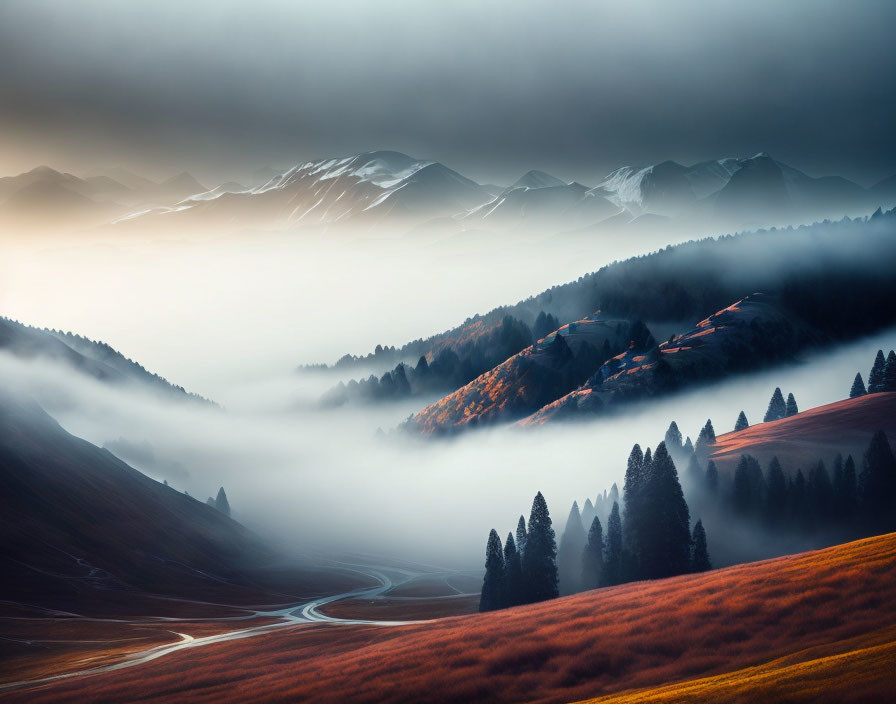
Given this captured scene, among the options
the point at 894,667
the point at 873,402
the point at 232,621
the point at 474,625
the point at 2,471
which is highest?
the point at 2,471

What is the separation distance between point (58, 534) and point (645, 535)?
149 metres

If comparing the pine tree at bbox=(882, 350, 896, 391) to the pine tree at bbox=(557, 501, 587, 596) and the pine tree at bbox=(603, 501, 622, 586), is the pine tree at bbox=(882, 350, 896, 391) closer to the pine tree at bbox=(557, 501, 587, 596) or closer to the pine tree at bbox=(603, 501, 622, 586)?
the pine tree at bbox=(557, 501, 587, 596)

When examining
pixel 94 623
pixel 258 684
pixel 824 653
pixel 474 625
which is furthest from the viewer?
pixel 94 623

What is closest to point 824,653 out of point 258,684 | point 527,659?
point 527,659

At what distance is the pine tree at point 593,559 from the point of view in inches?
4902

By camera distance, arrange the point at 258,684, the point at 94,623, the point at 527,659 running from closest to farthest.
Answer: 1. the point at 527,659
2. the point at 258,684
3. the point at 94,623

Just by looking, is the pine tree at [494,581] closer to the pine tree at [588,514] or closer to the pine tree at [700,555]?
the pine tree at [700,555]

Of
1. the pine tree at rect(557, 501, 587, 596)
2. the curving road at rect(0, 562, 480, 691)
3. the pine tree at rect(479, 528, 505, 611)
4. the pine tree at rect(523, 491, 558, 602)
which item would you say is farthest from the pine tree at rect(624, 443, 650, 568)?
the curving road at rect(0, 562, 480, 691)

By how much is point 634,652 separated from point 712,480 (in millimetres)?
93746

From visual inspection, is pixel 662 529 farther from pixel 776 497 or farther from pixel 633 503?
pixel 776 497

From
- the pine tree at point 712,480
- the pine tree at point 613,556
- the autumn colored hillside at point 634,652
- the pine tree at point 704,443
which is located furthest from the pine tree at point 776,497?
the autumn colored hillside at point 634,652

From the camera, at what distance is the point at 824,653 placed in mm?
42281

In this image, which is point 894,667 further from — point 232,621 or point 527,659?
point 232,621

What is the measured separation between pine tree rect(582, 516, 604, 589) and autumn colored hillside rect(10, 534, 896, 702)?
144 feet
